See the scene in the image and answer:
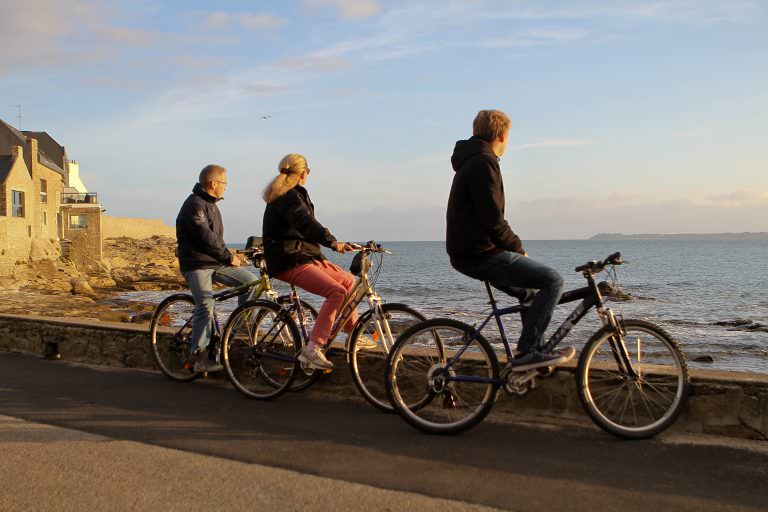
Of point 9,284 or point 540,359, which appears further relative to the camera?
point 9,284

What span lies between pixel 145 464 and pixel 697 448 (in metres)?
3.40

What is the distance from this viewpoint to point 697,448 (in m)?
4.56

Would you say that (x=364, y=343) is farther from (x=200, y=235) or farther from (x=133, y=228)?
(x=133, y=228)

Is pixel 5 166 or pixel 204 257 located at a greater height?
pixel 5 166

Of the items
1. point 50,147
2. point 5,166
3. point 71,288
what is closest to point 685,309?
point 71,288

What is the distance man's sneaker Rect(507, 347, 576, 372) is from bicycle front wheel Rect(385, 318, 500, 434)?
16 cm

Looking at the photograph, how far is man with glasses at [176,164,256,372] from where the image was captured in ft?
23.3

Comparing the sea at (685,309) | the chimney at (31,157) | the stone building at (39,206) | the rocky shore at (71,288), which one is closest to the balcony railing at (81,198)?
the stone building at (39,206)

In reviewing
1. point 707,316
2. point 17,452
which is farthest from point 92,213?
point 17,452

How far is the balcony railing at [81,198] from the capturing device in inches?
A: 2751

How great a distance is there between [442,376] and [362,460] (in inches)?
41.5

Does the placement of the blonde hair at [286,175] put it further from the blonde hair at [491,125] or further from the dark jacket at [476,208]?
the blonde hair at [491,125]

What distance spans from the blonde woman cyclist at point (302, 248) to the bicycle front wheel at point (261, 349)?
325 millimetres

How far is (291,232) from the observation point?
6.14 meters
